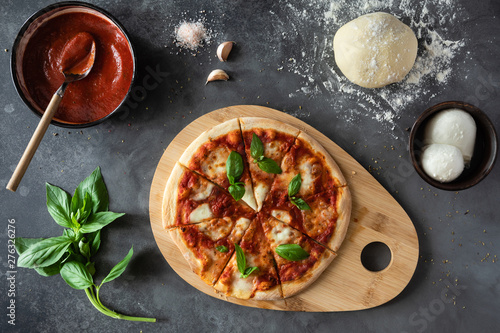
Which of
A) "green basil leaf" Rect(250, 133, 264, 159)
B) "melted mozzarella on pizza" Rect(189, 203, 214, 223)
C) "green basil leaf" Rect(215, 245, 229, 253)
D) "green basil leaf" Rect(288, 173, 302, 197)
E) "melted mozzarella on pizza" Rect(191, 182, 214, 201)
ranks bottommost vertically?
"green basil leaf" Rect(215, 245, 229, 253)

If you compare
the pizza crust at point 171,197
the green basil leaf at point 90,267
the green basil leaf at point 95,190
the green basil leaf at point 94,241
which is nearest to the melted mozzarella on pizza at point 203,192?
the pizza crust at point 171,197

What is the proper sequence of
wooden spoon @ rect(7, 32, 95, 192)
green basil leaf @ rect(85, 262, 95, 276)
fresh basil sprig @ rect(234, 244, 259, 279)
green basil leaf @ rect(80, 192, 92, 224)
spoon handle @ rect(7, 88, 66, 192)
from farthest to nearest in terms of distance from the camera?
1. green basil leaf @ rect(85, 262, 95, 276)
2. green basil leaf @ rect(80, 192, 92, 224)
3. fresh basil sprig @ rect(234, 244, 259, 279)
4. wooden spoon @ rect(7, 32, 95, 192)
5. spoon handle @ rect(7, 88, 66, 192)

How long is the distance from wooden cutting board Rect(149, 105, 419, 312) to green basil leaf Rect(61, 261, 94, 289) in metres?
0.70

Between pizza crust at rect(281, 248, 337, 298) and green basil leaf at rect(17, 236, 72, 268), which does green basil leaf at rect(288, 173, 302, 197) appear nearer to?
pizza crust at rect(281, 248, 337, 298)

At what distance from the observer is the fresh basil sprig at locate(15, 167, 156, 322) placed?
3482mm

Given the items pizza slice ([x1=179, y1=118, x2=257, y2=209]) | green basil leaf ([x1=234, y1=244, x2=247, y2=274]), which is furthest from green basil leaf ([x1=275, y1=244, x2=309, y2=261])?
pizza slice ([x1=179, y1=118, x2=257, y2=209])

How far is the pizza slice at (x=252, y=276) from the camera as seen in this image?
135 inches

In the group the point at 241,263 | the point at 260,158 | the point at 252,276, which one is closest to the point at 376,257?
the point at 252,276

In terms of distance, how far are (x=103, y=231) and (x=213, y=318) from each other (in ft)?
4.54

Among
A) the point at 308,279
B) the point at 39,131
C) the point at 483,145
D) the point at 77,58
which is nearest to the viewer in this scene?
the point at 39,131

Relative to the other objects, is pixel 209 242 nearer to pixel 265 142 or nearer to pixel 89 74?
pixel 265 142

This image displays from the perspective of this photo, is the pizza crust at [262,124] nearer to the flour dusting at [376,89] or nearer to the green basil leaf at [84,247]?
the flour dusting at [376,89]

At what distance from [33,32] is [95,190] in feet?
4.87

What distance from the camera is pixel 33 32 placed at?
324 centimetres
